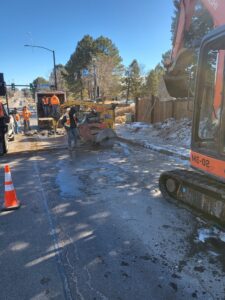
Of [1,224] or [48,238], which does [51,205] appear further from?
[48,238]

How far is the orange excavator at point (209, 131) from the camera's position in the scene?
12.8 feet

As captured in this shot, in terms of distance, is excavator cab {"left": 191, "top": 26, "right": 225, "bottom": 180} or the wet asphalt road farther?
excavator cab {"left": 191, "top": 26, "right": 225, "bottom": 180}

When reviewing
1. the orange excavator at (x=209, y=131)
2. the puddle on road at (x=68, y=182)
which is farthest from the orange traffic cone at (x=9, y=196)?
the orange excavator at (x=209, y=131)

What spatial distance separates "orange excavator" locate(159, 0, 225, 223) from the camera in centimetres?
390

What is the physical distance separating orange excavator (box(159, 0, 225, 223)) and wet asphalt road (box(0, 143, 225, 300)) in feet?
1.31

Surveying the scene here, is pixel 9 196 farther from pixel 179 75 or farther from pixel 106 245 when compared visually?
pixel 179 75

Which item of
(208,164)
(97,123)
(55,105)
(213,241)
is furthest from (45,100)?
(213,241)

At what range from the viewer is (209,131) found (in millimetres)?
4383

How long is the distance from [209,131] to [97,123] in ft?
27.1

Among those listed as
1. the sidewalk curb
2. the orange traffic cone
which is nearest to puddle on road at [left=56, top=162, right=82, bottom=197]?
the orange traffic cone

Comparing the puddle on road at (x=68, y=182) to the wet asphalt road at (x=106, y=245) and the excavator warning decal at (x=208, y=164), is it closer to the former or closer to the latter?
the wet asphalt road at (x=106, y=245)

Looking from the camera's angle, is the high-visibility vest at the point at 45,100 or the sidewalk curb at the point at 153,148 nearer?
the sidewalk curb at the point at 153,148

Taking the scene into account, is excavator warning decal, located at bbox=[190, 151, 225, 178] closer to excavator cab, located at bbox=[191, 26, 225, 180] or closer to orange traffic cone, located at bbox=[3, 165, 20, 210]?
excavator cab, located at bbox=[191, 26, 225, 180]

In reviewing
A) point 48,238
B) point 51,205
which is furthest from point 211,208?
point 51,205
